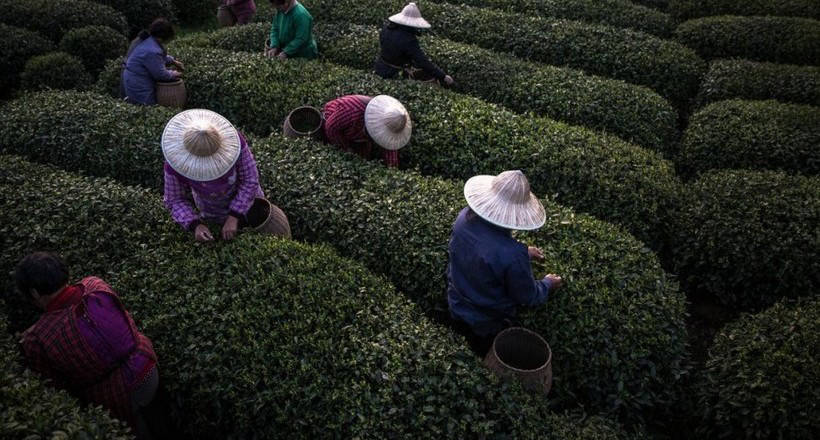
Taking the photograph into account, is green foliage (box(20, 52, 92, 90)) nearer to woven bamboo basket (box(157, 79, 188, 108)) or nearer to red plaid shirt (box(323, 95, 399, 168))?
woven bamboo basket (box(157, 79, 188, 108))

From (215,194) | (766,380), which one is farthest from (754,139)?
(215,194)

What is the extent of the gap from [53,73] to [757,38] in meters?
12.4

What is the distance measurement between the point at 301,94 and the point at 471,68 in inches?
115

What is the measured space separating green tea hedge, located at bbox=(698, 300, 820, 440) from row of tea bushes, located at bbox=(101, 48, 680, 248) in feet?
5.76

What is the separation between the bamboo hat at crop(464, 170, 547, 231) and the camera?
16.0ft

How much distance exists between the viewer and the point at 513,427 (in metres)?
4.69

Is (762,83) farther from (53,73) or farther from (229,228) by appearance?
(53,73)

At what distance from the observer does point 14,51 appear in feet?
36.0

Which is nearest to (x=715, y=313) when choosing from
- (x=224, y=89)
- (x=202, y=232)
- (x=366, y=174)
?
(x=366, y=174)

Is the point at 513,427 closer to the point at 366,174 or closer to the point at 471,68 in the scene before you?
the point at 366,174

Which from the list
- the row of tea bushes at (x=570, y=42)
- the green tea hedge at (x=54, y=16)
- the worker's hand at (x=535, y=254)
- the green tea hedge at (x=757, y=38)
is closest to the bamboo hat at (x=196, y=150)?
the worker's hand at (x=535, y=254)

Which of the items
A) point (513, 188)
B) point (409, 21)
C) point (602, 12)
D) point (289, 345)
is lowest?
point (289, 345)

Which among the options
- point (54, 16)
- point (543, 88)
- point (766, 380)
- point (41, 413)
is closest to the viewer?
point (41, 413)

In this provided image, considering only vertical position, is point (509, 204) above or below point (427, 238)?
above
